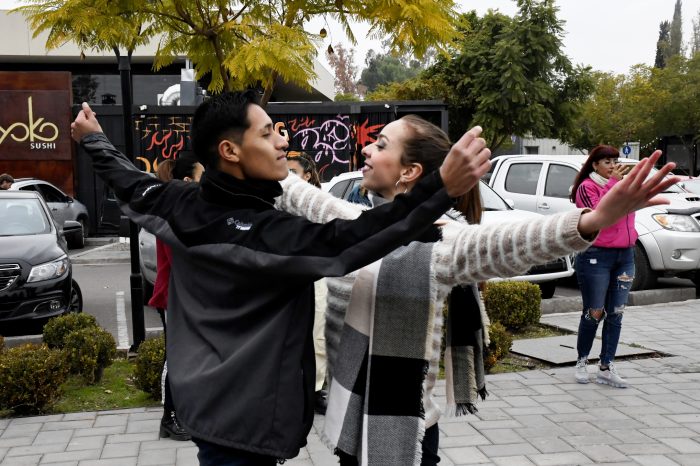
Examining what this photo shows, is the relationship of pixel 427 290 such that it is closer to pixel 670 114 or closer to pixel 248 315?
pixel 248 315

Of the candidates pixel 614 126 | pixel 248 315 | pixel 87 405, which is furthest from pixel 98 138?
pixel 614 126

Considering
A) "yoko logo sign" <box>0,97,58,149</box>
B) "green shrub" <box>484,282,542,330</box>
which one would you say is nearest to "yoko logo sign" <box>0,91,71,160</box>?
"yoko logo sign" <box>0,97,58,149</box>

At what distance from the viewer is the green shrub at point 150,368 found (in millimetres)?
5508

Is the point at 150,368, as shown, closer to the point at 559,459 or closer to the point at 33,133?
the point at 559,459

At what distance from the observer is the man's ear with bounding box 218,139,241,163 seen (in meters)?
2.27

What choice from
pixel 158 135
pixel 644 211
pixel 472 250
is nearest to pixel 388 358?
pixel 472 250

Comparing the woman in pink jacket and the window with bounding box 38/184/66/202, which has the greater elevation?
the woman in pink jacket

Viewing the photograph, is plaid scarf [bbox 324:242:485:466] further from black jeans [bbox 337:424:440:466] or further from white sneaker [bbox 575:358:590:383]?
white sneaker [bbox 575:358:590:383]

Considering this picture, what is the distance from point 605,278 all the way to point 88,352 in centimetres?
410

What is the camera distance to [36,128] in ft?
66.6

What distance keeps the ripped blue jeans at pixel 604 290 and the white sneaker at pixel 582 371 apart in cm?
4

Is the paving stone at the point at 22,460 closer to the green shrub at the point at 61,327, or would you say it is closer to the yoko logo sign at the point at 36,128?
the green shrub at the point at 61,327

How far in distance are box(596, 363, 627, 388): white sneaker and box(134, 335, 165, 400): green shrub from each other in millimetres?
3401

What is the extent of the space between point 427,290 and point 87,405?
4234 mm
